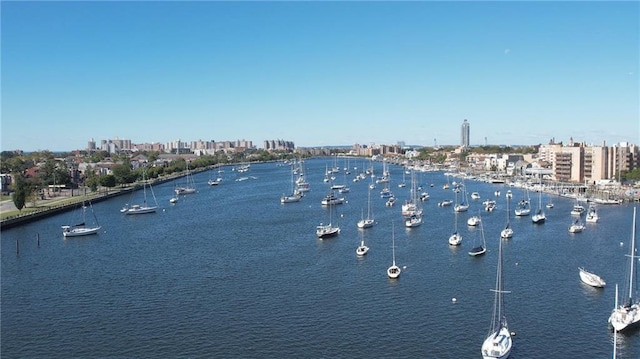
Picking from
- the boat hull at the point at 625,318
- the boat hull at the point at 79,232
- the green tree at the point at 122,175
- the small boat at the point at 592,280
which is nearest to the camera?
the boat hull at the point at 625,318

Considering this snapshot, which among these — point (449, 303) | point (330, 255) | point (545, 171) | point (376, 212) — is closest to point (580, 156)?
point (545, 171)

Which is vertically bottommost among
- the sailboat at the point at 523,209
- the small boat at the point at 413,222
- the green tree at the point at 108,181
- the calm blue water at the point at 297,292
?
the calm blue water at the point at 297,292

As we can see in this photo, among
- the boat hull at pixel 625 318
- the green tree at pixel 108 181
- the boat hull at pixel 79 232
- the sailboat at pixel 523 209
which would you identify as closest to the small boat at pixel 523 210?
the sailboat at pixel 523 209

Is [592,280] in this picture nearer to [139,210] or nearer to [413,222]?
[413,222]

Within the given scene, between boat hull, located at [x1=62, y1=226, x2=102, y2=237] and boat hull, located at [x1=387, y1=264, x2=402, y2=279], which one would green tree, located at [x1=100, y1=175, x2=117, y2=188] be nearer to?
boat hull, located at [x1=62, y1=226, x2=102, y2=237]

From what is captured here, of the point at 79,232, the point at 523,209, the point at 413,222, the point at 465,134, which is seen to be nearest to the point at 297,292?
the point at 413,222

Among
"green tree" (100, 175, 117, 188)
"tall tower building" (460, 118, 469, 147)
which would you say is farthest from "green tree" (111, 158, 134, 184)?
"tall tower building" (460, 118, 469, 147)

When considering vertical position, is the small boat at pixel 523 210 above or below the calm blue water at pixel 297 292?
above

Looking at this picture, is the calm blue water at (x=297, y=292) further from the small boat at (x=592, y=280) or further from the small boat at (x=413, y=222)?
the small boat at (x=413, y=222)
